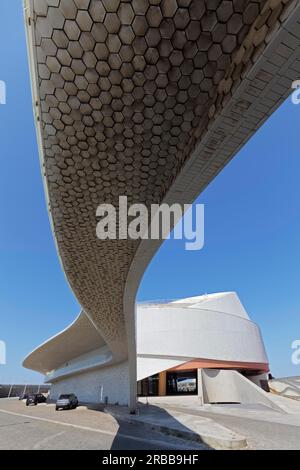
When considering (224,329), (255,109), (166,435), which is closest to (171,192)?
(255,109)

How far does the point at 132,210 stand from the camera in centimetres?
584

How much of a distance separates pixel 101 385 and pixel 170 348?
26.0ft

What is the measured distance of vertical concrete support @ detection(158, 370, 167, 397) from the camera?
32.6 m

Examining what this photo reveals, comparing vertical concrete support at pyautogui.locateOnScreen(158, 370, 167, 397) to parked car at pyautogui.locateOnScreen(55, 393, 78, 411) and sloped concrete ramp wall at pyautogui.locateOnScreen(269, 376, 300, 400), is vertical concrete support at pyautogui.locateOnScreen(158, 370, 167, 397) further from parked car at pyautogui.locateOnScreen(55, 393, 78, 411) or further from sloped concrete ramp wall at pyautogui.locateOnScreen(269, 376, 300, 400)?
sloped concrete ramp wall at pyautogui.locateOnScreen(269, 376, 300, 400)

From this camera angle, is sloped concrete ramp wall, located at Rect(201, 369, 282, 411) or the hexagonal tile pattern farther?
sloped concrete ramp wall, located at Rect(201, 369, 282, 411)

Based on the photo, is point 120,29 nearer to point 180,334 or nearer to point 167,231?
point 167,231

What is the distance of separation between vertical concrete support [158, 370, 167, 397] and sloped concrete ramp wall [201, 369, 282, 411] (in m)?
4.60

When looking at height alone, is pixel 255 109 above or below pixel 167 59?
below

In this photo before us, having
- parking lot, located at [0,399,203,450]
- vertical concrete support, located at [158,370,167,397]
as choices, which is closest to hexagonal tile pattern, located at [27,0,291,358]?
parking lot, located at [0,399,203,450]

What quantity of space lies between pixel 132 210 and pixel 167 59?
3.17 m

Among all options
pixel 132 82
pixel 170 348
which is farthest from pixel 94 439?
pixel 170 348

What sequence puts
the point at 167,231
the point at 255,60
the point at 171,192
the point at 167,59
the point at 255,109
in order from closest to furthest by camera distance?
1. the point at 255,60
2. the point at 167,59
3. the point at 255,109
4. the point at 171,192
5. the point at 167,231

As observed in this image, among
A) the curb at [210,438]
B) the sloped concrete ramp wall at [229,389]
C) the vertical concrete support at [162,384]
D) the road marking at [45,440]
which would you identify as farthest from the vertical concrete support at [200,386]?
the road marking at [45,440]

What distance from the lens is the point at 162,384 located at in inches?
1294
